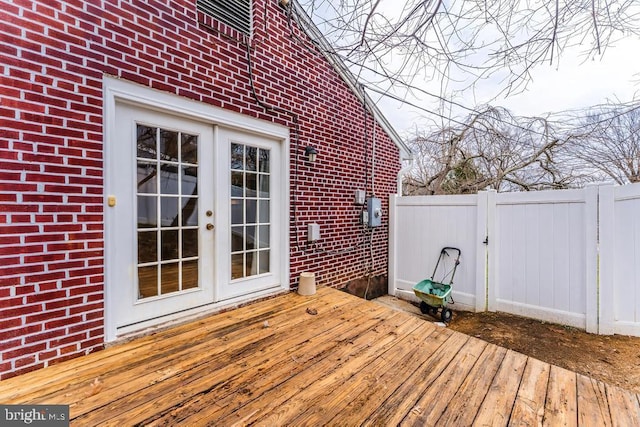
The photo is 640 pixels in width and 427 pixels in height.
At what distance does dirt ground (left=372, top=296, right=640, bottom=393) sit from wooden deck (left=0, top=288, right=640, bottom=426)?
1049 millimetres

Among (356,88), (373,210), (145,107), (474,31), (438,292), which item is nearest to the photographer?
(474,31)

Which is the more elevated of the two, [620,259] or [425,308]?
[620,259]

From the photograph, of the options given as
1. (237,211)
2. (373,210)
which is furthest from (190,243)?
(373,210)

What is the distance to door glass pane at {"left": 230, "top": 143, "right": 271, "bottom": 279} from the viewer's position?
321 centimetres

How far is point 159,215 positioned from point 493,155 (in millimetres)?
8084

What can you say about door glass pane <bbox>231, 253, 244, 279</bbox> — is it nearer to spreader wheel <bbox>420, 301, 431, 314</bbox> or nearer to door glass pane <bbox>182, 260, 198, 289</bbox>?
door glass pane <bbox>182, 260, 198, 289</bbox>

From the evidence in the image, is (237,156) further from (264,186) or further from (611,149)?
(611,149)

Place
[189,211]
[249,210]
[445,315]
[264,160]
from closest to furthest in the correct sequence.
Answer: [189,211], [249,210], [264,160], [445,315]

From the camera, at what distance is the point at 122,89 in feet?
7.55

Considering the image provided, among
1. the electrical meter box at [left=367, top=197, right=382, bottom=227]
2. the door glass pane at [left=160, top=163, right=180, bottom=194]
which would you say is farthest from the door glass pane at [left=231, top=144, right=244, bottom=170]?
the electrical meter box at [left=367, top=197, right=382, bottom=227]

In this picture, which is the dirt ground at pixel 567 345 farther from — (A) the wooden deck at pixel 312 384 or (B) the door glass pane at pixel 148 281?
(B) the door glass pane at pixel 148 281

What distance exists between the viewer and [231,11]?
3.04m

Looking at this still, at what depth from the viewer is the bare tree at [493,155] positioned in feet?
22.1

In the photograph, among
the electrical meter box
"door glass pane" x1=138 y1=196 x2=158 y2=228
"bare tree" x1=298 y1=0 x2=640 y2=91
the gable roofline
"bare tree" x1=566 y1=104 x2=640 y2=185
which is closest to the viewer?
"bare tree" x1=298 y1=0 x2=640 y2=91
